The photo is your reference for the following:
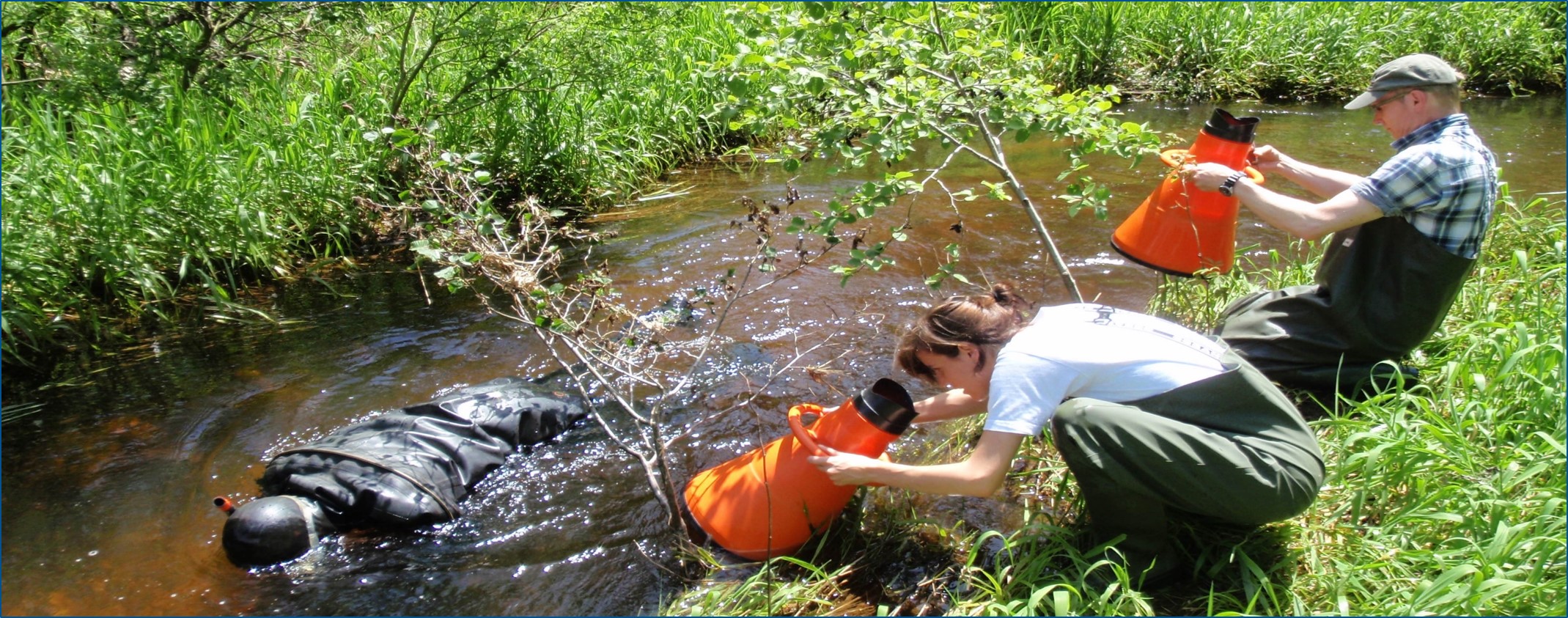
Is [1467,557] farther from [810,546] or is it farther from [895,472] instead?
[810,546]

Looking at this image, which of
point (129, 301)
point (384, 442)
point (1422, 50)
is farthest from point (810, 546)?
point (1422, 50)

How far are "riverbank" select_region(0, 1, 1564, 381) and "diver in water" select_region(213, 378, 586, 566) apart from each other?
658 millimetres

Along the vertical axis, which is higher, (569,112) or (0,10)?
(0,10)

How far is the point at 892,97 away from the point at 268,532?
216 cm

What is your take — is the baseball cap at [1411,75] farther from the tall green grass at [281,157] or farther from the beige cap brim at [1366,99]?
the tall green grass at [281,157]

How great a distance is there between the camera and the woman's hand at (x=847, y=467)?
2344mm

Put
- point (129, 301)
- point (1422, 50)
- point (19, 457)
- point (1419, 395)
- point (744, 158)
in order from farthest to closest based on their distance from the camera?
point (1422, 50) → point (744, 158) → point (129, 301) → point (19, 457) → point (1419, 395)

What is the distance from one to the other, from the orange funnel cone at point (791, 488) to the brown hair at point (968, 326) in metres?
0.21

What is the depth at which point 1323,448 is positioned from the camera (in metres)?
2.71

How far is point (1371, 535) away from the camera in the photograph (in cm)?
235

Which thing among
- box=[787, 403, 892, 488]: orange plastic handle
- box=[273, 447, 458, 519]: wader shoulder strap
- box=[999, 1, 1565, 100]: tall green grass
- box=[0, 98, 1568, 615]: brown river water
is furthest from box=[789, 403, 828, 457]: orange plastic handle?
box=[999, 1, 1565, 100]: tall green grass

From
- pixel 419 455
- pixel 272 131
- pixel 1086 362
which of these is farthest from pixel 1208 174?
pixel 272 131

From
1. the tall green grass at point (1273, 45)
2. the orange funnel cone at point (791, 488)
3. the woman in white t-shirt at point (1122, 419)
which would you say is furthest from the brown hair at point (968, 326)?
the tall green grass at point (1273, 45)

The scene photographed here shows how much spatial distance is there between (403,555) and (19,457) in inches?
63.4
